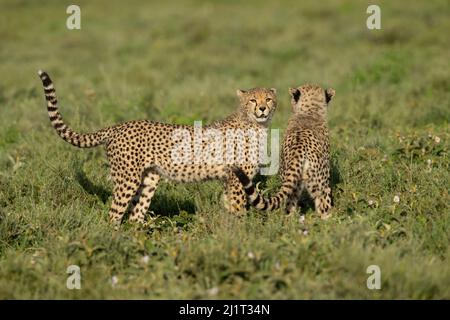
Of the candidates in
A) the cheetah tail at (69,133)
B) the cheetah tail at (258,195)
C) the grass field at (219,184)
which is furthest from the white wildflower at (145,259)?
the cheetah tail at (69,133)

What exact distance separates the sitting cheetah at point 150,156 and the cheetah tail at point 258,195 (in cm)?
38

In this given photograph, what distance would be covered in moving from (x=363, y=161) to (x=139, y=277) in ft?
8.32

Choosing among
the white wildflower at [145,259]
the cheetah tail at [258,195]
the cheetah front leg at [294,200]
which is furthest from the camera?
the cheetah front leg at [294,200]

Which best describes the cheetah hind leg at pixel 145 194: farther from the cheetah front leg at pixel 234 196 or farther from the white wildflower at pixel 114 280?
the white wildflower at pixel 114 280

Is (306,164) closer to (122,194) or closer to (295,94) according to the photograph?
(295,94)

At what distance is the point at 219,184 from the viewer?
5.48 meters

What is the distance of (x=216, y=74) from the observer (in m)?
10.4

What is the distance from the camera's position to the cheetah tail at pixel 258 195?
398cm

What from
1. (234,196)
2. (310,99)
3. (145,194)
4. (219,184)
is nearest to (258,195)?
(234,196)

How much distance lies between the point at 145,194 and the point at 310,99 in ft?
4.75

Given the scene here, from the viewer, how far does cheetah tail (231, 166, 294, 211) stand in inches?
157

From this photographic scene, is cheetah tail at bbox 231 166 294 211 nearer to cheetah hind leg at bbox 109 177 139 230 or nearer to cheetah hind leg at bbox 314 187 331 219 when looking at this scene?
cheetah hind leg at bbox 314 187 331 219
